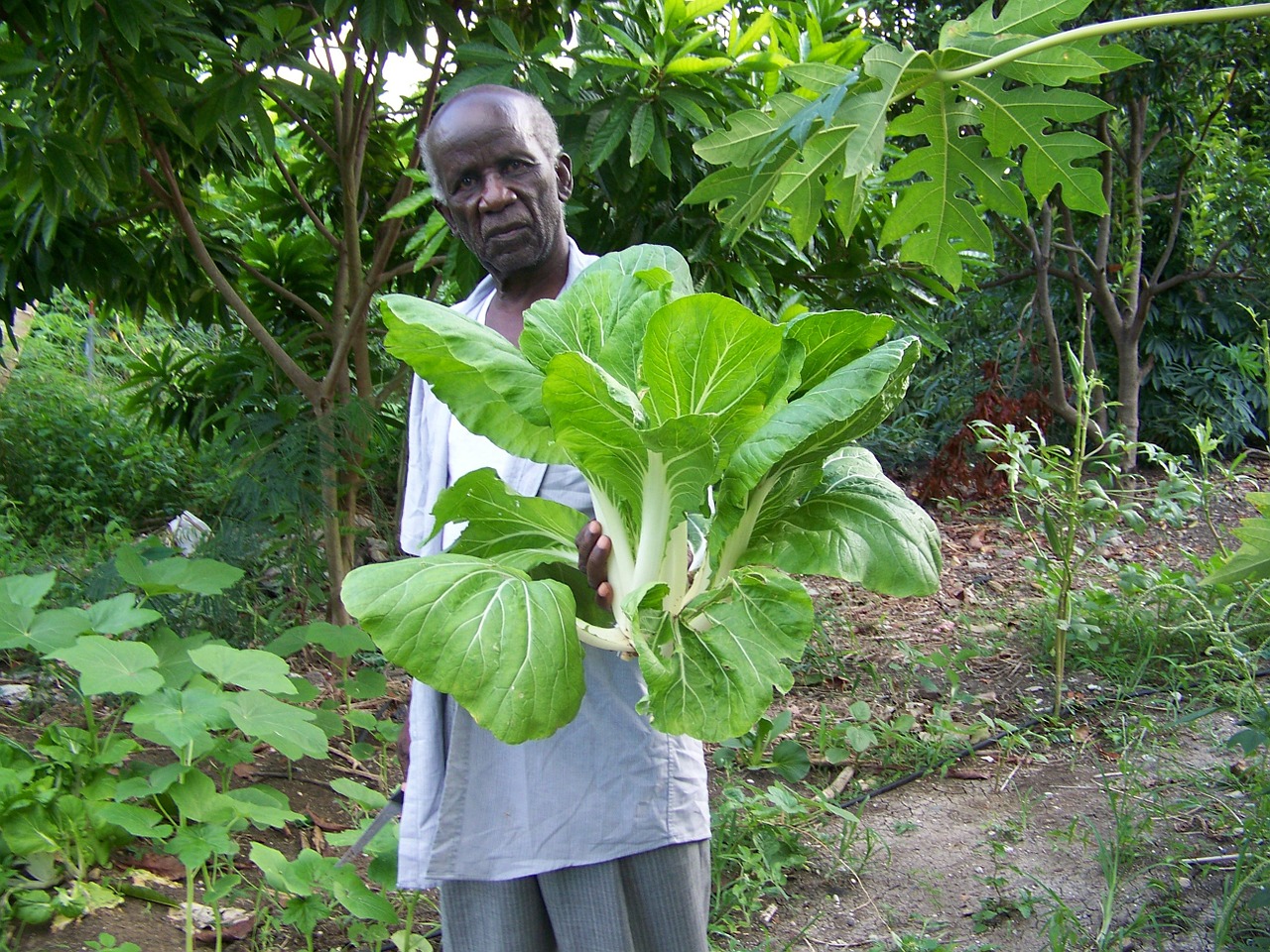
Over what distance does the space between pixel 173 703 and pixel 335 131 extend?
7.81 ft

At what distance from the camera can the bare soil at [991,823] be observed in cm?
240

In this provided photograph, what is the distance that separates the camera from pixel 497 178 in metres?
1.55

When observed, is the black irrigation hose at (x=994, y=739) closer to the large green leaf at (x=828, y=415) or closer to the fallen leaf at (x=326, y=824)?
the fallen leaf at (x=326, y=824)

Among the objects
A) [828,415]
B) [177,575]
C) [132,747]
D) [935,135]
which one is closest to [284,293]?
[177,575]

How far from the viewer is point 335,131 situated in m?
3.90

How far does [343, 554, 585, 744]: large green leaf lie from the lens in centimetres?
110

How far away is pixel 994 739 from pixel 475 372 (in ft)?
8.20

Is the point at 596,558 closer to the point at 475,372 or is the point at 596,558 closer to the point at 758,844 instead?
the point at 475,372

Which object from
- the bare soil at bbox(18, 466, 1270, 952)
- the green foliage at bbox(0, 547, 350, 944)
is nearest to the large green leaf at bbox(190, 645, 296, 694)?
the green foliage at bbox(0, 547, 350, 944)

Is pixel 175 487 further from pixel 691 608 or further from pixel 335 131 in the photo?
pixel 691 608

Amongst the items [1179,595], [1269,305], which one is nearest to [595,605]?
[1179,595]

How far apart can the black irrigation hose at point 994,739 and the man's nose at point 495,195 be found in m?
2.02

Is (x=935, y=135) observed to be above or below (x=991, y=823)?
above

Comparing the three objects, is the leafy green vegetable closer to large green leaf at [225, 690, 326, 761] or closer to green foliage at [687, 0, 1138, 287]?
green foliage at [687, 0, 1138, 287]
